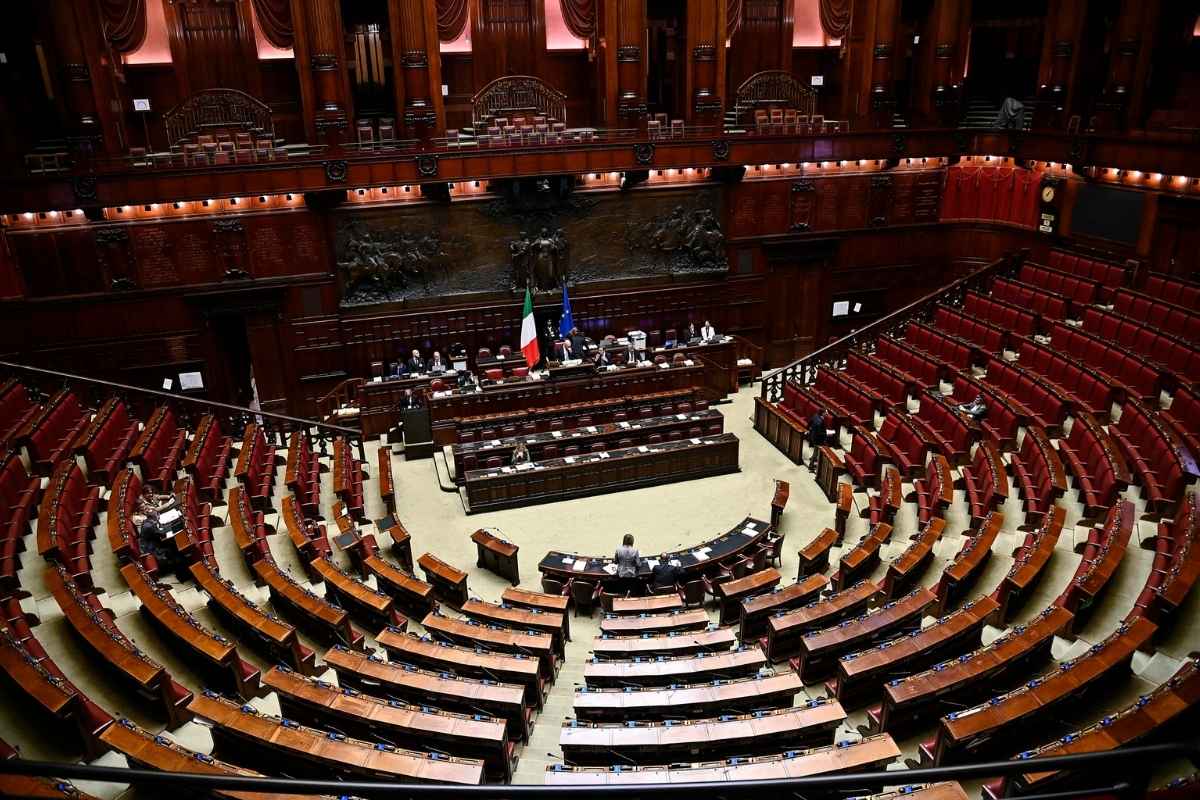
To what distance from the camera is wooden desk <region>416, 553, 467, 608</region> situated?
9539mm

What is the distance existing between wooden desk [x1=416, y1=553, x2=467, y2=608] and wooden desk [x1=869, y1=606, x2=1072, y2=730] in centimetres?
476

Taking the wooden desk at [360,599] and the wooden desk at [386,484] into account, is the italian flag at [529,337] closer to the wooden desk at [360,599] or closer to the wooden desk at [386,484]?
the wooden desk at [386,484]

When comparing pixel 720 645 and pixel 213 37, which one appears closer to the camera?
pixel 720 645

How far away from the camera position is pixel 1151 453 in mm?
9719

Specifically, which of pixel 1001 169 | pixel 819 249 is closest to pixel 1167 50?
pixel 1001 169

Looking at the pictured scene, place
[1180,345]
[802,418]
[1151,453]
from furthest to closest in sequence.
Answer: [802,418], [1180,345], [1151,453]

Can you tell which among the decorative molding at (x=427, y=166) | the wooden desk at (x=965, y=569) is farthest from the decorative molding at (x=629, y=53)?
the wooden desk at (x=965, y=569)

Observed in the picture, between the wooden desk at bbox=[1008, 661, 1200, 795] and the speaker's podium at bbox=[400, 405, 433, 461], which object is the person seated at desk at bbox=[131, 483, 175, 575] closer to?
the speaker's podium at bbox=[400, 405, 433, 461]

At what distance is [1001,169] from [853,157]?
10.1 feet

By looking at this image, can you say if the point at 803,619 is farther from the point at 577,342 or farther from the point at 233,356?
the point at 233,356

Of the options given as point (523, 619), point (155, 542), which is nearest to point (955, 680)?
point (523, 619)

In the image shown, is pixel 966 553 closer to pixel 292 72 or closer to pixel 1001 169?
pixel 1001 169

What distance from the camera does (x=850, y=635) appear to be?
7.56m

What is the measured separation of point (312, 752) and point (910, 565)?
6047 mm
